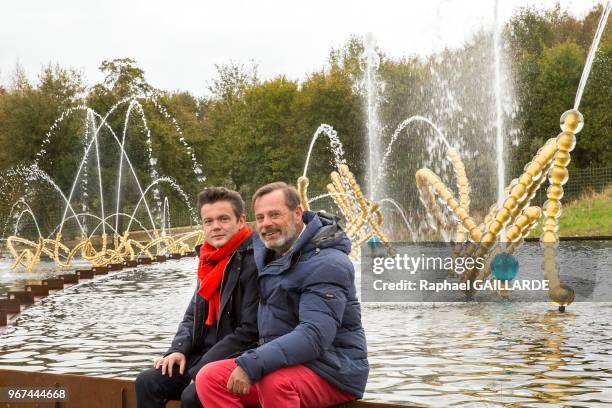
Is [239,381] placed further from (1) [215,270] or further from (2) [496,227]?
(2) [496,227]

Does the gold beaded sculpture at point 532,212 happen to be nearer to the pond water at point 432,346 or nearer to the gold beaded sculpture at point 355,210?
the pond water at point 432,346

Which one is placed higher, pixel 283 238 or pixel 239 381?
pixel 283 238

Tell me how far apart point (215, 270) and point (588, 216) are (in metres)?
34.7

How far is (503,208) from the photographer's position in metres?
11.9

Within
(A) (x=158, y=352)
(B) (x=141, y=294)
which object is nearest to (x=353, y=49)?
(B) (x=141, y=294)

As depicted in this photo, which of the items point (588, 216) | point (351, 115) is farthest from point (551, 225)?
point (351, 115)

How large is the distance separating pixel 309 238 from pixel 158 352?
185 inches

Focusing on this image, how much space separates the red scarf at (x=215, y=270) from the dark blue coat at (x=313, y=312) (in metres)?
0.41

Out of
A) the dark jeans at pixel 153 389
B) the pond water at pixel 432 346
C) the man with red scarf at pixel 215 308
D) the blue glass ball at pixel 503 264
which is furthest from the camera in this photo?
the blue glass ball at pixel 503 264

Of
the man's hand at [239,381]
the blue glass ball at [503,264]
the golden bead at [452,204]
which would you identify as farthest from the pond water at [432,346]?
the man's hand at [239,381]

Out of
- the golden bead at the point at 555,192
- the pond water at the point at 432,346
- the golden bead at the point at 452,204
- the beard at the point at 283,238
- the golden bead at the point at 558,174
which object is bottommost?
the pond water at the point at 432,346

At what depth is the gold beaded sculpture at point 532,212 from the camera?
10930mm

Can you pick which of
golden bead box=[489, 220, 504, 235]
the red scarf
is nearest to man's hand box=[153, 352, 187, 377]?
the red scarf

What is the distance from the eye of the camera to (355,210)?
2055cm
